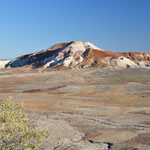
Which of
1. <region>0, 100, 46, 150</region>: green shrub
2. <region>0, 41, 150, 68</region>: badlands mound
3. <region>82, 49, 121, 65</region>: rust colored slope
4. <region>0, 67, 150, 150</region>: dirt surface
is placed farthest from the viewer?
<region>82, 49, 121, 65</region>: rust colored slope

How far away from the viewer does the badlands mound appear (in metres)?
118

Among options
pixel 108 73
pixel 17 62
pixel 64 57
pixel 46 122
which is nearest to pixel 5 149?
pixel 46 122

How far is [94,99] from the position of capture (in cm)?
4819

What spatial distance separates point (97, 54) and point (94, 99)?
262ft

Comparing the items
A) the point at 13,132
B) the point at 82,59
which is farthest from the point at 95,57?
the point at 13,132

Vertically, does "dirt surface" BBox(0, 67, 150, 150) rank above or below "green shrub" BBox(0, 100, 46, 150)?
below

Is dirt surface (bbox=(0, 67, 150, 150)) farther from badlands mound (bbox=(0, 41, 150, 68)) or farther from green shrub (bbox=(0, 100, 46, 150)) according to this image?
badlands mound (bbox=(0, 41, 150, 68))

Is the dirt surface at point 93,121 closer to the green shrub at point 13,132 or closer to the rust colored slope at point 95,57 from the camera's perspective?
the green shrub at point 13,132

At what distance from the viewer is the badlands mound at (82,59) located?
4633 inches

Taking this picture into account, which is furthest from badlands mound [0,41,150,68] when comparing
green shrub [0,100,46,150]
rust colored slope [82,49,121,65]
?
green shrub [0,100,46,150]

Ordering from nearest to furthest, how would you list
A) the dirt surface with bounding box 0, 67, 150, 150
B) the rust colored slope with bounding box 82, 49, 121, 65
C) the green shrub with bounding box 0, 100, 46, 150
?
1. the green shrub with bounding box 0, 100, 46, 150
2. the dirt surface with bounding box 0, 67, 150, 150
3. the rust colored slope with bounding box 82, 49, 121, 65

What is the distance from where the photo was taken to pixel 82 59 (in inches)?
4845

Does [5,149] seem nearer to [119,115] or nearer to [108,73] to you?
[119,115]

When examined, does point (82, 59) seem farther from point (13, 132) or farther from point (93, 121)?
point (13, 132)
